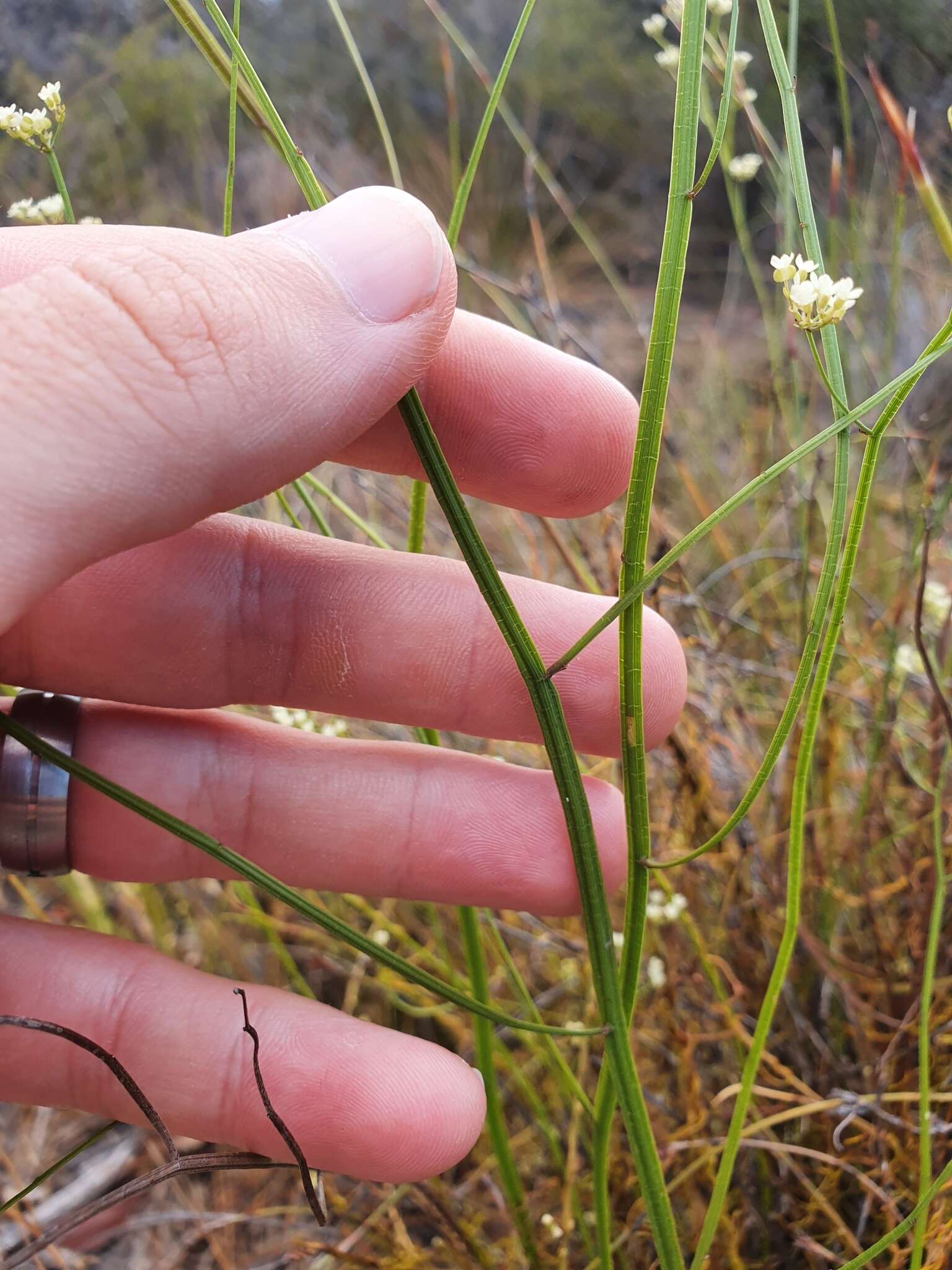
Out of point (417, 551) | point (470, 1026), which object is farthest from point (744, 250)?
point (470, 1026)

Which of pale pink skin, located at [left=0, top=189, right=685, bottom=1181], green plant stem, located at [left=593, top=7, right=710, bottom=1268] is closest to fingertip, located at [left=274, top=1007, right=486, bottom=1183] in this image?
pale pink skin, located at [left=0, top=189, right=685, bottom=1181]

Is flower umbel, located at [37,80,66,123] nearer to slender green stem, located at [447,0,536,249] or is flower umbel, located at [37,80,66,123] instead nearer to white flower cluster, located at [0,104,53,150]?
white flower cluster, located at [0,104,53,150]

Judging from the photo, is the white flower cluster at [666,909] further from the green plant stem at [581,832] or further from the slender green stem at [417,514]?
the slender green stem at [417,514]

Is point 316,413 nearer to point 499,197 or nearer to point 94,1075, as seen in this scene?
point 94,1075

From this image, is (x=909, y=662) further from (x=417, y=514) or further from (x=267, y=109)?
(x=267, y=109)

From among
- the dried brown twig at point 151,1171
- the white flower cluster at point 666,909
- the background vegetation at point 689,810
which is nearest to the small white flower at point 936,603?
the background vegetation at point 689,810

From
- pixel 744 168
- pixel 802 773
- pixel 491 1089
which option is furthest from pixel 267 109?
pixel 491 1089
